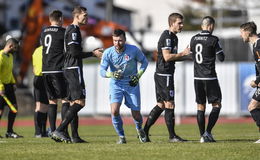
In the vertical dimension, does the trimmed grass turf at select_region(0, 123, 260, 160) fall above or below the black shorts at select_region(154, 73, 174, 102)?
below

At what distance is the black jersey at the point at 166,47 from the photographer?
14.2 metres

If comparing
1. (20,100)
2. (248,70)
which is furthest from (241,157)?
(20,100)

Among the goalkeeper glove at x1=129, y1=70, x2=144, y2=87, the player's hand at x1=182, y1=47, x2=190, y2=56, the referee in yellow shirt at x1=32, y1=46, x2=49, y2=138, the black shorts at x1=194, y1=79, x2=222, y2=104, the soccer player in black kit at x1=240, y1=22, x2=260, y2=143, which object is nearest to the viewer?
the goalkeeper glove at x1=129, y1=70, x2=144, y2=87

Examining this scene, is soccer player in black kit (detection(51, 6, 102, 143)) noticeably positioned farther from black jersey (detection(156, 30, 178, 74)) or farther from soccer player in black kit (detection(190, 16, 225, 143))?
soccer player in black kit (detection(190, 16, 225, 143))

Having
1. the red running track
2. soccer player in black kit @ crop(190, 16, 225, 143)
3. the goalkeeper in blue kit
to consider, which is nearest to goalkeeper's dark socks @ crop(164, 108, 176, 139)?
soccer player in black kit @ crop(190, 16, 225, 143)

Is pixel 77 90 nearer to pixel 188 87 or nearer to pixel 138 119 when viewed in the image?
pixel 138 119

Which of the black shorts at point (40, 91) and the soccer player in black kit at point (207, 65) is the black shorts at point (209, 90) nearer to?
the soccer player in black kit at point (207, 65)

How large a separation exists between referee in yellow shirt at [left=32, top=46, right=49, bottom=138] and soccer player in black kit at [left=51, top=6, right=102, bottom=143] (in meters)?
3.30

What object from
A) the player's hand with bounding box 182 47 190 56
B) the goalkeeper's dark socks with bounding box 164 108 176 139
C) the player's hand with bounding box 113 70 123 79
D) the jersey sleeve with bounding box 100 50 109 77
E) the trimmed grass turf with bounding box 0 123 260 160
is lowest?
the trimmed grass turf with bounding box 0 123 260 160

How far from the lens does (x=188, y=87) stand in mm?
30203

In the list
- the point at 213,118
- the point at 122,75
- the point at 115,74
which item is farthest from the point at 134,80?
the point at 213,118

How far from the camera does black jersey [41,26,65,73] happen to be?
1523 centimetres

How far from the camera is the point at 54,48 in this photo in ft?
50.0

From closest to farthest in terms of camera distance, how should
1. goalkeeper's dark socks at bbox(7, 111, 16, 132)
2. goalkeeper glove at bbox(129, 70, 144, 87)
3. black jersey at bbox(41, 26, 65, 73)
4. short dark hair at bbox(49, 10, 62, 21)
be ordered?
goalkeeper glove at bbox(129, 70, 144, 87), short dark hair at bbox(49, 10, 62, 21), black jersey at bbox(41, 26, 65, 73), goalkeeper's dark socks at bbox(7, 111, 16, 132)
